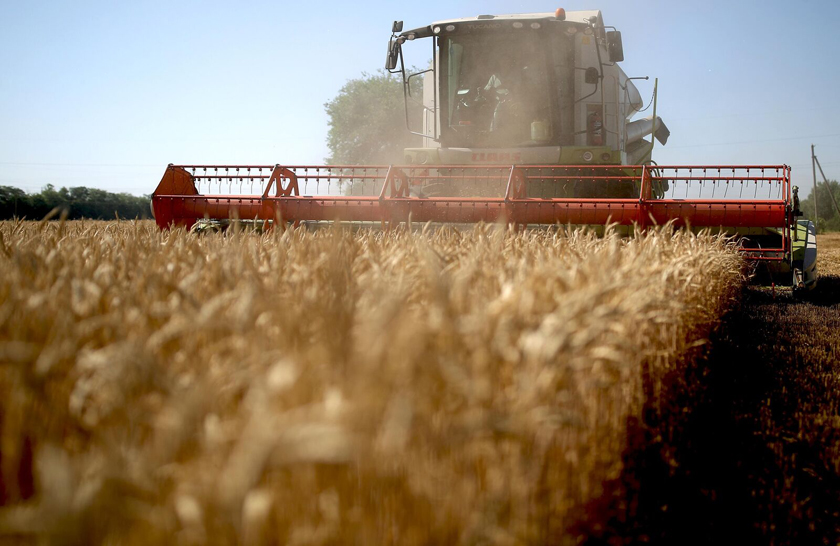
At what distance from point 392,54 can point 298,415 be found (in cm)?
753

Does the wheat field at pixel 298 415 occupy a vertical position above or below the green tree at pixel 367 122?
below

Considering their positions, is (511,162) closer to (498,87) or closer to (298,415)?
(498,87)

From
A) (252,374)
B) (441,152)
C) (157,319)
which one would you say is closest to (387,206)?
(441,152)

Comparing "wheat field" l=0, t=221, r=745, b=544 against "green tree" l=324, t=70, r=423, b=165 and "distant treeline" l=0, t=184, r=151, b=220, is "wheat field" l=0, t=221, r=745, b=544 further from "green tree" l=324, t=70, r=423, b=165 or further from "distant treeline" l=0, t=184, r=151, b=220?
"green tree" l=324, t=70, r=423, b=165

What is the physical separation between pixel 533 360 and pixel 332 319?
402 millimetres

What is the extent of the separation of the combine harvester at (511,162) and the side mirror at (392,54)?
0.04ft

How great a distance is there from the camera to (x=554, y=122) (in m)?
8.28

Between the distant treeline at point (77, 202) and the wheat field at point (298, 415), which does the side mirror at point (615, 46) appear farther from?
the distant treeline at point (77, 202)

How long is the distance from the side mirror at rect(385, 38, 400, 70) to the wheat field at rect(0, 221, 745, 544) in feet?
21.7

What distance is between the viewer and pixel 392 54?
778cm

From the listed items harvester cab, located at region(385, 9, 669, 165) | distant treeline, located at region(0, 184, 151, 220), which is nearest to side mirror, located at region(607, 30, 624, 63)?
harvester cab, located at region(385, 9, 669, 165)

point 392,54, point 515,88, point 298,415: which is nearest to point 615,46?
point 515,88

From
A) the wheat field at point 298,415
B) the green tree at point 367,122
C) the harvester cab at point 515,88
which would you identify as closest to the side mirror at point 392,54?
the harvester cab at point 515,88

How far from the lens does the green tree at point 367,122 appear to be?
4031 cm
